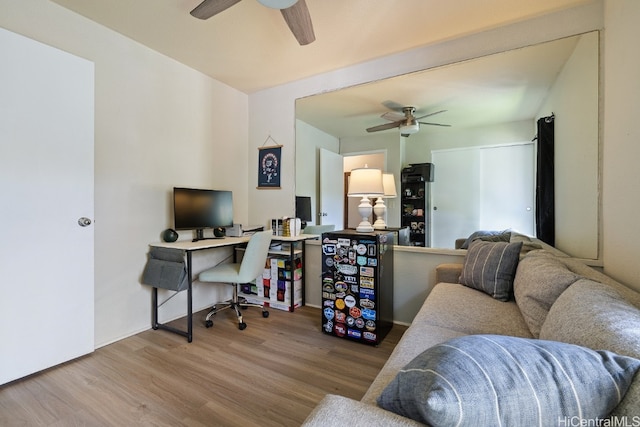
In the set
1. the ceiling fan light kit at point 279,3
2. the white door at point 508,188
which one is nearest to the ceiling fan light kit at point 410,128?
the white door at point 508,188

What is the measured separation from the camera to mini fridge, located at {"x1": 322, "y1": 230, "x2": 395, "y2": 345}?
217 cm

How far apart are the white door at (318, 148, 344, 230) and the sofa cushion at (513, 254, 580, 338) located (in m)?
1.84

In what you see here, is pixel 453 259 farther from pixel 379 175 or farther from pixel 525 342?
pixel 525 342

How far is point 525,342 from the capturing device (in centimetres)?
70

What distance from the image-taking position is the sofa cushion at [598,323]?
688 millimetres

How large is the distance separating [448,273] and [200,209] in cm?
230

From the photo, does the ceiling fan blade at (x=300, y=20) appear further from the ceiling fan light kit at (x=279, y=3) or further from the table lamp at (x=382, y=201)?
the table lamp at (x=382, y=201)

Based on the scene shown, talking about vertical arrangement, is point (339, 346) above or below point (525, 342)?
below

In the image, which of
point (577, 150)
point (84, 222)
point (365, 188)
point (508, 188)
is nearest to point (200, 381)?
point (84, 222)

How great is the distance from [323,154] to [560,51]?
7.07ft

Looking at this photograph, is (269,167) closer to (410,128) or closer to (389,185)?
(389,185)

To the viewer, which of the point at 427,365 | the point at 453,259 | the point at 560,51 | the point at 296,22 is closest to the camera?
the point at 427,365

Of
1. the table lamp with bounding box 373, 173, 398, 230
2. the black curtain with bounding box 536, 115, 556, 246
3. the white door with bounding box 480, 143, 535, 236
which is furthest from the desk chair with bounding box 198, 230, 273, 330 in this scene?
the black curtain with bounding box 536, 115, 556, 246

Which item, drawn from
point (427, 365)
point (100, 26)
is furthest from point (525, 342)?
point (100, 26)
